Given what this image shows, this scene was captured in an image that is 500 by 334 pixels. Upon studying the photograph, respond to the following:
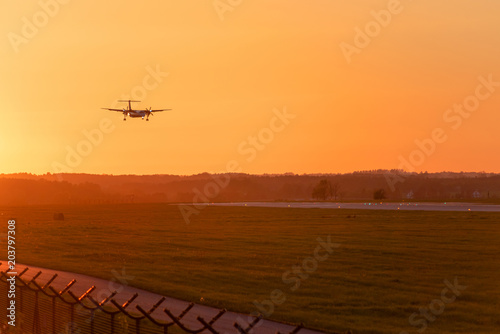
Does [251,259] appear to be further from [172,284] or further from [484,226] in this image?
[484,226]

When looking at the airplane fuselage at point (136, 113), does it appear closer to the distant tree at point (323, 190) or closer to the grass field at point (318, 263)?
the grass field at point (318, 263)

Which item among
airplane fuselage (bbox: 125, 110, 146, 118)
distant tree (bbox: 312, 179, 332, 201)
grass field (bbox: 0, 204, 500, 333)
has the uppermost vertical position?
distant tree (bbox: 312, 179, 332, 201)

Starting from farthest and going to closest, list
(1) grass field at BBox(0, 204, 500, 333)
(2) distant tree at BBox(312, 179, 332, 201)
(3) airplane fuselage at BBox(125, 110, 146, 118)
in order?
(2) distant tree at BBox(312, 179, 332, 201) < (3) airplane fuselage at BBox(125, 110, 146, 118) < (1) grass field at BBox(0, 204, 500, 333)

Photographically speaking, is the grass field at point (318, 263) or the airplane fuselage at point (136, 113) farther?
the airplane fuselage at point (136, 113)

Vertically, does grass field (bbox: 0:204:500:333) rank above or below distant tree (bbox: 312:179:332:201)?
below

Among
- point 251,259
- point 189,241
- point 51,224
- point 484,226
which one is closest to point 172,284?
point 251,259

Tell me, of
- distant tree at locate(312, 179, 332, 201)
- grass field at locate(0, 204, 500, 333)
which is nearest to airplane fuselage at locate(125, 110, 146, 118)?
grass field at locate(0, 204, 500, 333)

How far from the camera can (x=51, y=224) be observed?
84.8 meters

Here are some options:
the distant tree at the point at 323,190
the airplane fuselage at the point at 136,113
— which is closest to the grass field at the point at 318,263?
the airplane fuselage at the point at 136,113

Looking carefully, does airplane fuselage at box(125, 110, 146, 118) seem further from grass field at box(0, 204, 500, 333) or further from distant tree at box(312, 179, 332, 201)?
distant tree at box(312, 179, 332, 201)

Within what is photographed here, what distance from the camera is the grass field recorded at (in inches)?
1071

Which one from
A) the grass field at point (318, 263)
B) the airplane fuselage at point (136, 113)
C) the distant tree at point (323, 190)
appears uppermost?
the distant tree at point (323, 190)

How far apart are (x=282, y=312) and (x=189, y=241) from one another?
106 feet

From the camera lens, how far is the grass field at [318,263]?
89.2ft
